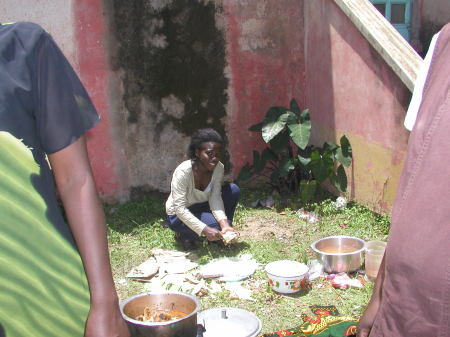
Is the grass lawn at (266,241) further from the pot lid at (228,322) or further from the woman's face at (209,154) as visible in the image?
the woman's face at (209,154)

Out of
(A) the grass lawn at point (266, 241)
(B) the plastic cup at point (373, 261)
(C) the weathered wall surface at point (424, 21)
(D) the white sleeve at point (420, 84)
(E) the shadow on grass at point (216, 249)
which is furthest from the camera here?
(C) the weathered wall surface at point (424, 21)

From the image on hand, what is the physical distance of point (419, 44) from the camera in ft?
Answer: 25.6

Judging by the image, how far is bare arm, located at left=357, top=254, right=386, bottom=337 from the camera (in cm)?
152

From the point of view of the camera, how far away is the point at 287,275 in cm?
376

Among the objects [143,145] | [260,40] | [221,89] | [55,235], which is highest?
[55,235]

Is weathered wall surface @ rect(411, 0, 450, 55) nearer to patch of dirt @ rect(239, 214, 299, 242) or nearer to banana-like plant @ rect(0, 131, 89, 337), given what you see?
patch of dirt @ rect(239, 214, 299, 242)

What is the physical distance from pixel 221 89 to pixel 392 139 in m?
1.99

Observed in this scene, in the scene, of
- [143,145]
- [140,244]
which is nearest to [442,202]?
[140,244]

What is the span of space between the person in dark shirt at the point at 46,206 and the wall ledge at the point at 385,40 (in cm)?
377

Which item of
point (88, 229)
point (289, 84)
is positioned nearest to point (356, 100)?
point (289, 84)

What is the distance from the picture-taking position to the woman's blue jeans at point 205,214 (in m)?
4.56

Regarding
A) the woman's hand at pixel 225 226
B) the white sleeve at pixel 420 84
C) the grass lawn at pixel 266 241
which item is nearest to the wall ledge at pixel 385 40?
the grass lawn at pixel 266 241

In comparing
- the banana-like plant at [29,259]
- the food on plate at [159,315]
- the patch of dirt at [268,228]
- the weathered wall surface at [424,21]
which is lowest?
the patch of dirt at [268,228]

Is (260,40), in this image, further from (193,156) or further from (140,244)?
(140,244)
